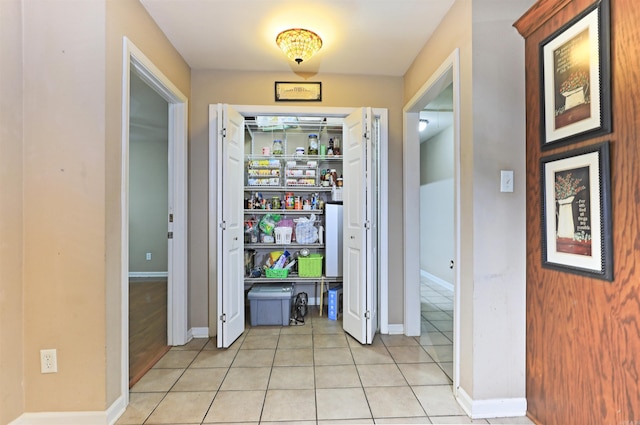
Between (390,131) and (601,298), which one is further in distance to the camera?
(390,131)

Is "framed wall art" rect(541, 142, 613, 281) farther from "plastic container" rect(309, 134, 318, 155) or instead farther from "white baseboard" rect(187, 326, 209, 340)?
"white baseboard" rect(187, 326, 209, 340)

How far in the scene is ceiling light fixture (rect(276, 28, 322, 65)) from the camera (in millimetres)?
2074

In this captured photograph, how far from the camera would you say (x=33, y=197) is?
154 centimetres

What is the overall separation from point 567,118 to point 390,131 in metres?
1.53

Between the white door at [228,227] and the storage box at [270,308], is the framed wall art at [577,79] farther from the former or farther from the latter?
the storage box at [270,308]

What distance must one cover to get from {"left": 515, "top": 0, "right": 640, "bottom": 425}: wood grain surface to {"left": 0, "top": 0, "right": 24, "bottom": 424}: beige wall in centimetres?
271

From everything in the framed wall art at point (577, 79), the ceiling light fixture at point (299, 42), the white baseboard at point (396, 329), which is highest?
the ceiling light fixture at point (299, 42)

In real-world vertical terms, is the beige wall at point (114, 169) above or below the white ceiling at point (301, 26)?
below

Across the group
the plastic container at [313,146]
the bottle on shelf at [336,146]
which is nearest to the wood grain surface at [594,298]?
the bottle on shelf at [336,146]

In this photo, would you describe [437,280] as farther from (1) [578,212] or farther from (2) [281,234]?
(1) [578,212]

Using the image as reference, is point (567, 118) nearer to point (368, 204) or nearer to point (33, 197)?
point (368, 204)

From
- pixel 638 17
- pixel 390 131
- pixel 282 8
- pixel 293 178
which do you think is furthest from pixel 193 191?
pixel 638 17

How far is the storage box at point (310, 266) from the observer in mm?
3287

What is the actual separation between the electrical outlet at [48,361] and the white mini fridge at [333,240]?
2325 mm
